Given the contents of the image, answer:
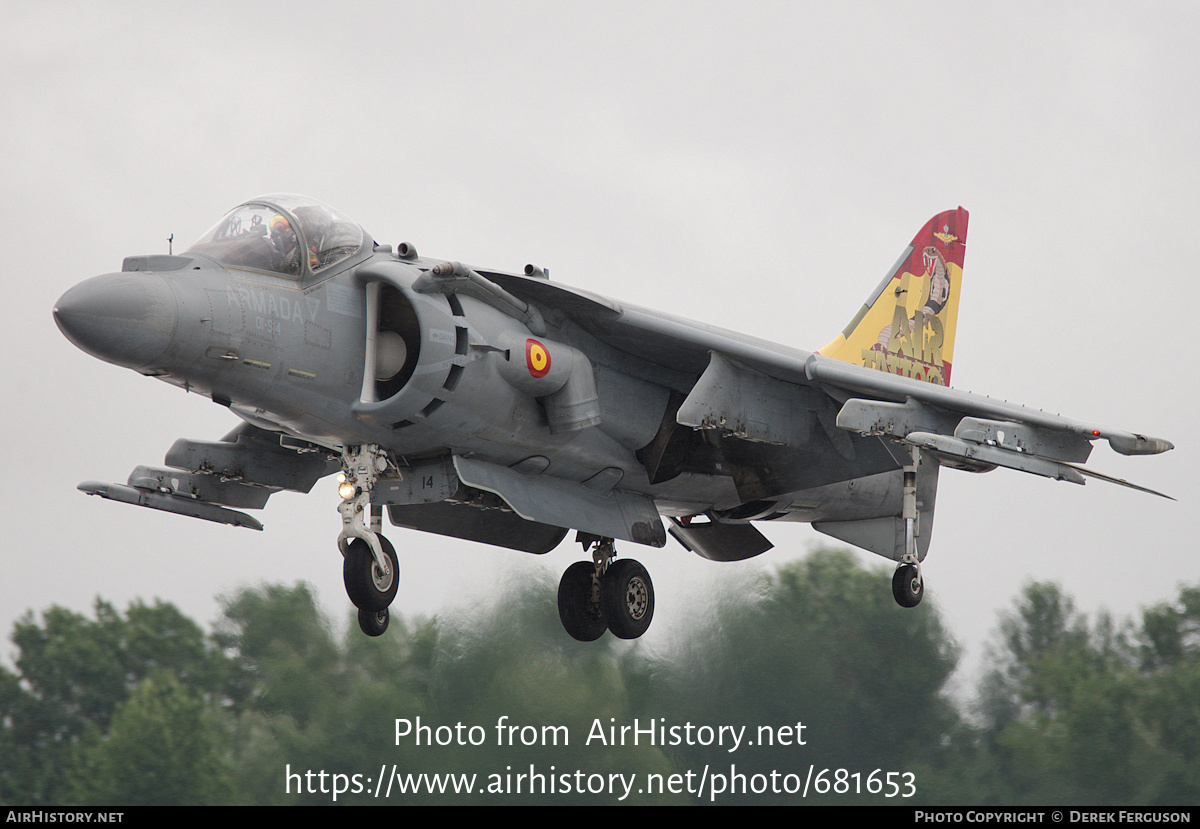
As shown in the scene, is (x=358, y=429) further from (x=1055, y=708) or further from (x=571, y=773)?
(x=1055, y=708)

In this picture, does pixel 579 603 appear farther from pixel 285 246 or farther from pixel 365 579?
pixel 285 246

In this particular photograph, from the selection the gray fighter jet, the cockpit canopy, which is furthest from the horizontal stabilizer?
the cockpit canopy

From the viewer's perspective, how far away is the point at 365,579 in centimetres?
1080

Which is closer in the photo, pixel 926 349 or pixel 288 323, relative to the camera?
pixel 288 323

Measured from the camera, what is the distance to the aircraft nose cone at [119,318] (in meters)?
9.30

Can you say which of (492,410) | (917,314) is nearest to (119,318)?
(492,410)

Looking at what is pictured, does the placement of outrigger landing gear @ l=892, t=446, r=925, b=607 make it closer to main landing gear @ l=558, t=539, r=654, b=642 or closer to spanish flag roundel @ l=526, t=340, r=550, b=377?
main landing gear @ l=558, t=539, r=654, b=642

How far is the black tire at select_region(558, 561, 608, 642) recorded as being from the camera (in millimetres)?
13672

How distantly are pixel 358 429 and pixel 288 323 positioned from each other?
3.49 ft
